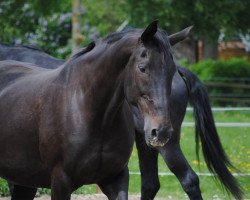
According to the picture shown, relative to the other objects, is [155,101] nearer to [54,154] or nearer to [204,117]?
[54,154]

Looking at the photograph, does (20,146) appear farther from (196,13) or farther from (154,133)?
(196,13)

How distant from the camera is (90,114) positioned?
4594mm

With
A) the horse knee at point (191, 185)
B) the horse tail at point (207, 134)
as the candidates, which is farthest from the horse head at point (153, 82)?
the horse tail at point (207, 134)

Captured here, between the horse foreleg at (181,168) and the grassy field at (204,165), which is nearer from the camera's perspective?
the horse foreleg at (181,168)

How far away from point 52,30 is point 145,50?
663 inches

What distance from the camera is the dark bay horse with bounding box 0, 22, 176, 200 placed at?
416 cm

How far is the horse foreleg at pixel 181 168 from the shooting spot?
6.55 m

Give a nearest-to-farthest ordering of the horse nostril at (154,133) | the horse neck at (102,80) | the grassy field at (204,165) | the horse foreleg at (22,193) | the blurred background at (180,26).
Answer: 1. the horse nostril at (154,133)
2. the horse neck at (102,80)
3. the horse foreleg at (22,193)
4. the grassy field at (204,165)
5. the blurred background at (180,26)

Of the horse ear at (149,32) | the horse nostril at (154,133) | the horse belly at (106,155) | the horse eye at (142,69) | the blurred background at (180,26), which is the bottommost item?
the blurred background at (180,26)

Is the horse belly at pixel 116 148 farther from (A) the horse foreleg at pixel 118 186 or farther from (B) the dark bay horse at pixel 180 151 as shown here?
(B) the dark bay horse at pixel 180 151

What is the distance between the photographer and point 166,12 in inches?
829

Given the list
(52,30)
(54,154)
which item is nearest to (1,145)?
(54,154)

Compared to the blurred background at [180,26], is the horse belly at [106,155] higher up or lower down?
higher up

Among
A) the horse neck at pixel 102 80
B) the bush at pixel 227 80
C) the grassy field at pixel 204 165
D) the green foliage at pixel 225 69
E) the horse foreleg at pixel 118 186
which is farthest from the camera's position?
the green foliage at pixel 225 69
